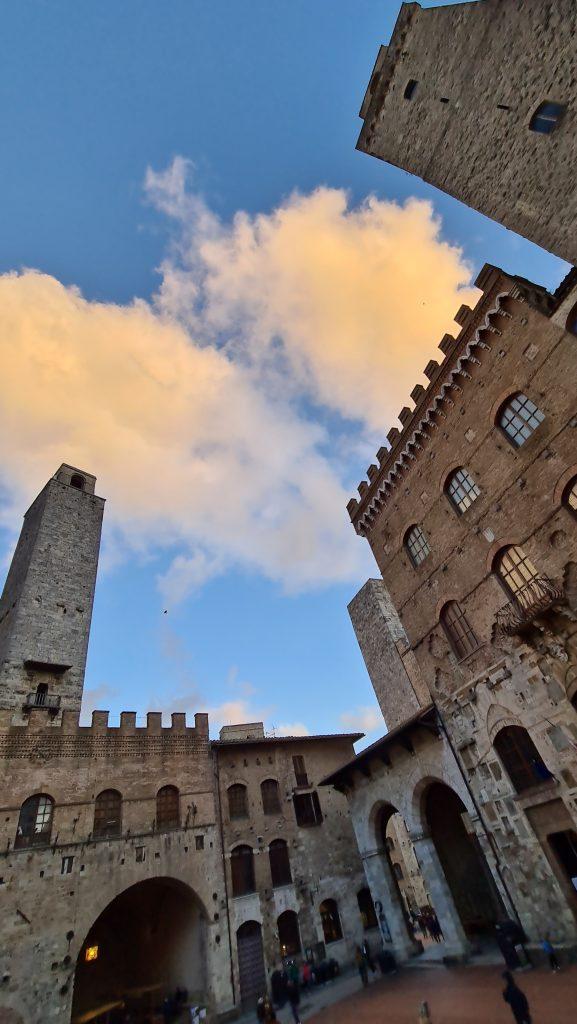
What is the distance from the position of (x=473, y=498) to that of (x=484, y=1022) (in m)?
11.4

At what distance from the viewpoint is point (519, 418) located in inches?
486

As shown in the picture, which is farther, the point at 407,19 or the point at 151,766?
the point at 151,766

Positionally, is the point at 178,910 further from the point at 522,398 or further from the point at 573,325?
the point at 573,325

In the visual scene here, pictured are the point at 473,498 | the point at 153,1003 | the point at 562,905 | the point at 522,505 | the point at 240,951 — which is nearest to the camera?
the point at 562,905

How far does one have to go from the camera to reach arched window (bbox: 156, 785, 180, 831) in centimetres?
1867

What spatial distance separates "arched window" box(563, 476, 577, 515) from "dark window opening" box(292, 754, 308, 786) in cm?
1902

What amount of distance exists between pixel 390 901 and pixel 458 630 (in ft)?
35.1

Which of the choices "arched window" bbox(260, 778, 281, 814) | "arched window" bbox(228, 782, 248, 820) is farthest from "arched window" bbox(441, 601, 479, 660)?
"arched window" bbox(228, 782, 248, 820)

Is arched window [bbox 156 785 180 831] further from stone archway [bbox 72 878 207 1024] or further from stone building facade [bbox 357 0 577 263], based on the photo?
stone building facade [bbox 357 0 577 263]

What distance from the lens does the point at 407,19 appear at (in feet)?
36.7

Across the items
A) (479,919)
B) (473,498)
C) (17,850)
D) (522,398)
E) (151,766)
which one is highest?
(522,398)

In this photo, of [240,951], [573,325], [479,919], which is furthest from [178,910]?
[573,325]

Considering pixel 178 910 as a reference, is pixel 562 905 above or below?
below

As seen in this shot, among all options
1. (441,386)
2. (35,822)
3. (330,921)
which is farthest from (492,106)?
(330,921)
